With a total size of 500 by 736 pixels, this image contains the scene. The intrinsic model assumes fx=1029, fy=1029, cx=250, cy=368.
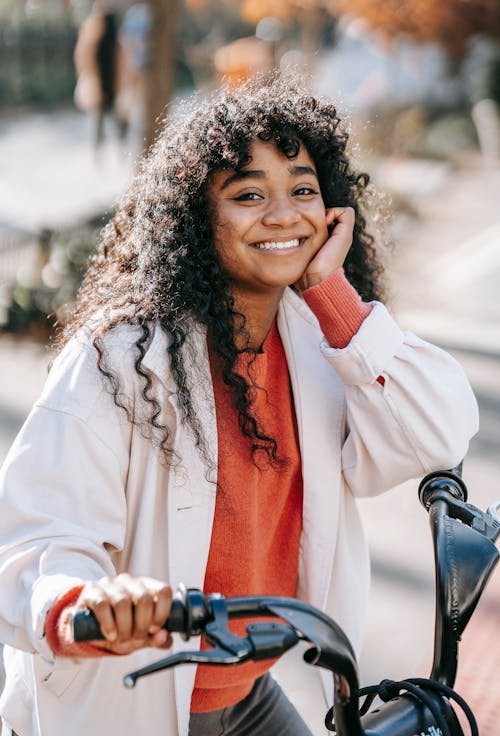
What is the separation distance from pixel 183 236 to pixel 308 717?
2.01 metres

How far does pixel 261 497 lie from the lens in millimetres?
2219

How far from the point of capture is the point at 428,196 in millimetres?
13781

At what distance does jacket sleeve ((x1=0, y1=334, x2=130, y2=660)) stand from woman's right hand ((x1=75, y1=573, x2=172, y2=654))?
0.24 m

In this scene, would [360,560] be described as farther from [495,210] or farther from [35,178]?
[35,178]

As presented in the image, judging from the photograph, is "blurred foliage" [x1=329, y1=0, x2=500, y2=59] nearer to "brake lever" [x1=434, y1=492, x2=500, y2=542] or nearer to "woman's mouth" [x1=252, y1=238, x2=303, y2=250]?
"woman's mouth" [x1=252, y1=238, x2=303, y2=250]

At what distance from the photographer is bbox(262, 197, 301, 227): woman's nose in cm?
219

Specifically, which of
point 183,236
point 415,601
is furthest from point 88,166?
point 183,236

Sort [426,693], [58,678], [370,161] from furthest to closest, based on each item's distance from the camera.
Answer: [370,161], [58,678], [426,693]

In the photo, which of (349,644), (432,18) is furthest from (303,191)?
(432,18)

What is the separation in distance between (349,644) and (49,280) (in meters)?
6.96

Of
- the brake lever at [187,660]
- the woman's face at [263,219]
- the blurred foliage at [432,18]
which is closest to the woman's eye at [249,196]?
the woman's face at [263,219]

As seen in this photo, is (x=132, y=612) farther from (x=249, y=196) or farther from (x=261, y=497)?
(x=249, y=196)

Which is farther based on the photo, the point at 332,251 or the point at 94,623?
the point at 332,251

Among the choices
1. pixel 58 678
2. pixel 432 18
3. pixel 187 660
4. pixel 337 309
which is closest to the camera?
pixel 187 660
